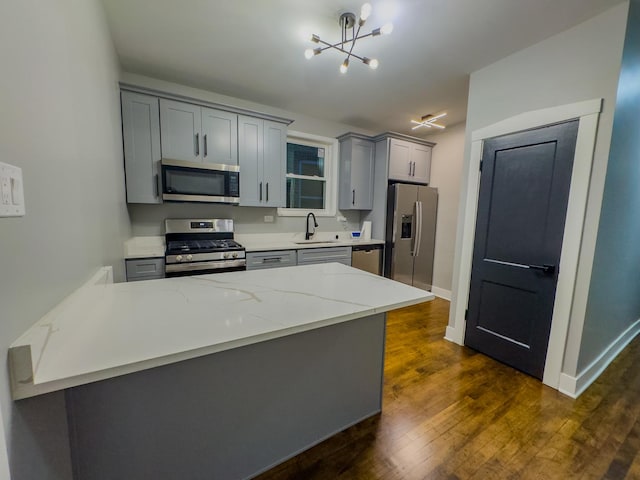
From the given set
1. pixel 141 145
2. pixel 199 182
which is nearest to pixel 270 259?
pixel 199 182

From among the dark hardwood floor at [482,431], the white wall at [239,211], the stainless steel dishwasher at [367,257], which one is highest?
the white wall at [239,211]

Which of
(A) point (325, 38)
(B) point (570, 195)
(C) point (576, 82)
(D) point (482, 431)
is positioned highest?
(A) point (325, 38)

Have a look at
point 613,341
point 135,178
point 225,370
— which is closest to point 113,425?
point 225,370

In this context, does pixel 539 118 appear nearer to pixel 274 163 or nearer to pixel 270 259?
pixel 274 163

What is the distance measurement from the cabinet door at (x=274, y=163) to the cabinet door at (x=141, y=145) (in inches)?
43.2

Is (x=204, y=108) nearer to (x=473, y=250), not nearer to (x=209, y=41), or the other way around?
(x=209, y=41)

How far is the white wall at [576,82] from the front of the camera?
1684 mm

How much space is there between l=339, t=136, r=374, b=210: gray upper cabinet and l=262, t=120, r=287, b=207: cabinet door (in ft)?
3.33

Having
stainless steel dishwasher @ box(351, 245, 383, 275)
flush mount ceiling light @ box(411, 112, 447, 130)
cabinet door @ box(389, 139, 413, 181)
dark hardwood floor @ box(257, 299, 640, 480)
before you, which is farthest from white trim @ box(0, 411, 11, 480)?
flush mount ceiling light @ box(411, 112, 447, 130)

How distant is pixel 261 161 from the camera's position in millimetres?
3096

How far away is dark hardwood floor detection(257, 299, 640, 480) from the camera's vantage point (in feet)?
4.44

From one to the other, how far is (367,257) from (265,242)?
1408mm

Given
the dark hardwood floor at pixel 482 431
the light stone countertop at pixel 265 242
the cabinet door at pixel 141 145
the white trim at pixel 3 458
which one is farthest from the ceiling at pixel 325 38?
the dark hardwood floor at pixel 482 431

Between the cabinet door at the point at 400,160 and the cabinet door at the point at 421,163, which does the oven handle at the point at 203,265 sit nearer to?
the cabinet door at the point at 400,160
